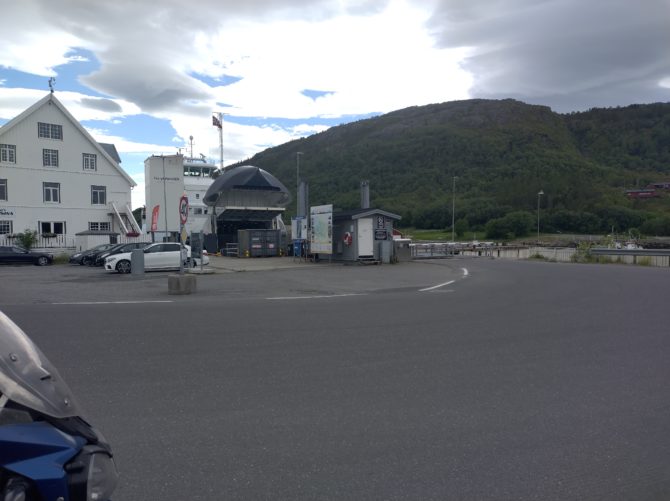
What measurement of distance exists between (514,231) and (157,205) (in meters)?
54.8

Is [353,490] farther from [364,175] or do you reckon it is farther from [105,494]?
[364,175]

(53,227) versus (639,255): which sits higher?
(53,227)

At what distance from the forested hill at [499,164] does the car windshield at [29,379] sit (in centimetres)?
8034

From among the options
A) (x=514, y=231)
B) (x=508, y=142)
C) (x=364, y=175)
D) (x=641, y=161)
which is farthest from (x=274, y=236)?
(x=508, y=142)

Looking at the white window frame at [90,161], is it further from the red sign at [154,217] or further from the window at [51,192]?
the red sign at [154,217]

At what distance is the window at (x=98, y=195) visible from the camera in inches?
1737

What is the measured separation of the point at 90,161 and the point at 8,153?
5780 millimetres

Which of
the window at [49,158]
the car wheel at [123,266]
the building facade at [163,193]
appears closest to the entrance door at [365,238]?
the car wheel at [123,266]

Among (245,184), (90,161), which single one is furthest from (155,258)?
(90,161)

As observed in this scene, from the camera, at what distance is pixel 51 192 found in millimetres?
41938

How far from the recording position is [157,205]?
41.6m

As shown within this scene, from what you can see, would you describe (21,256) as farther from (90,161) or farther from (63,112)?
(63,112)

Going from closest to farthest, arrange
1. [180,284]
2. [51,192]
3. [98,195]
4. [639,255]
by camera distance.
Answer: [180,284]
[639,255]
[51,192]
[98,195]

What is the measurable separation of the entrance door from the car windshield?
90.7ft
